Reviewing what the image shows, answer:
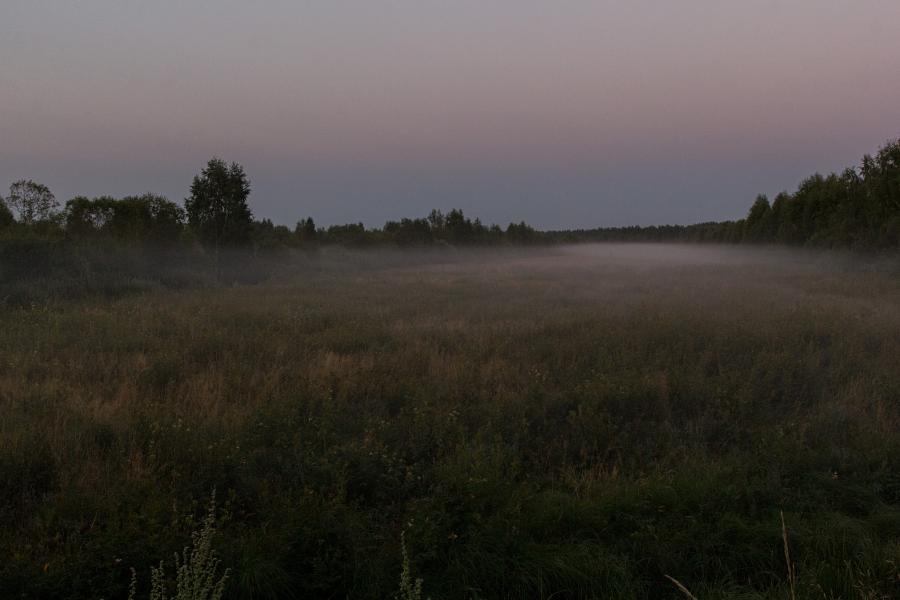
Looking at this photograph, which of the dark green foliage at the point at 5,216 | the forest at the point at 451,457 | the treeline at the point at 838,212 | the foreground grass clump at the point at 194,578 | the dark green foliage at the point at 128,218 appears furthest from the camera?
the treeline at the point at 838,212

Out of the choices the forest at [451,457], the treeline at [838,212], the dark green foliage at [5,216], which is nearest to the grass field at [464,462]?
the forest at [451,457]

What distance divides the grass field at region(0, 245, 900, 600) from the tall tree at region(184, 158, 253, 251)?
17730 mm

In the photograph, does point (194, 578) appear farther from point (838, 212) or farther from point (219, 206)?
point (838, 212)

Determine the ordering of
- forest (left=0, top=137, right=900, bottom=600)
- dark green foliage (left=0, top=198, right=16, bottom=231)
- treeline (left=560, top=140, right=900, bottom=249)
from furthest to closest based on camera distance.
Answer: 1. treeline (left=560, top=140, right=900, bottom=249)
2. dark green foliage (left=0, top=198, right=16, bottom=231)
3. forest (left=0, top=137, right=900, bottom=600)

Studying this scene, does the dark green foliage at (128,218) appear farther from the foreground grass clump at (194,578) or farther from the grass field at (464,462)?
the foreground grass clump at (194,578)

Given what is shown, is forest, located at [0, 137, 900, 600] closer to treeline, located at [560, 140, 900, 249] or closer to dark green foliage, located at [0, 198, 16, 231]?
dark green foliage, located at [0, 198, 16, 231]

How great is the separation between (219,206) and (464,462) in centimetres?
2548

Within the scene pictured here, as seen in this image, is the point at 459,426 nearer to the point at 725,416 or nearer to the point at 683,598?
the point at 683,598

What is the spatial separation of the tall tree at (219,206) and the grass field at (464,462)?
17730mm

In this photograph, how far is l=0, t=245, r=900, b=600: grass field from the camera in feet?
10.7

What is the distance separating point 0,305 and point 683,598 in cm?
1673

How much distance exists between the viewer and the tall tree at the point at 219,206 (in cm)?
2483

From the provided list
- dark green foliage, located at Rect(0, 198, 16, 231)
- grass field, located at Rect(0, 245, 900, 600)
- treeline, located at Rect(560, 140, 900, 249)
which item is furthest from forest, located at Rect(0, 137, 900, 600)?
treeline, located at Rect(560, 140, 900, 249)

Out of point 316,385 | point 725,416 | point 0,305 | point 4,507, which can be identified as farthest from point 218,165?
point 725,416
